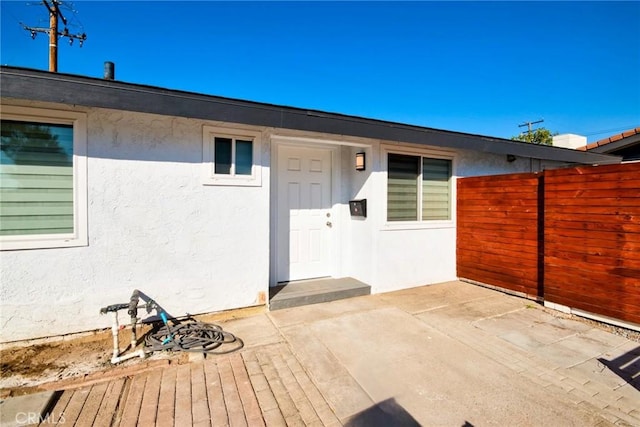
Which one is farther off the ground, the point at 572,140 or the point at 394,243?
the point at 572,140

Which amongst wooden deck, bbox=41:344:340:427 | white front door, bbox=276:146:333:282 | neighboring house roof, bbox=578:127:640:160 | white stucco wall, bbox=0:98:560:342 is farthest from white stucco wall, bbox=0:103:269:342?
neighboring house roof, bbox=578:127:640:160

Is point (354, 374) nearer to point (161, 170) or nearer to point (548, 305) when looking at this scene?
point (161, 170)

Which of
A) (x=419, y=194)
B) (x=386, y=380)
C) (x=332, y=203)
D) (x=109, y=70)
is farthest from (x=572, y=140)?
(x=109, y=70)

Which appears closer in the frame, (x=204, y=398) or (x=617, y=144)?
(x=204, y=398)

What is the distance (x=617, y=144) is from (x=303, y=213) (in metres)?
7.83

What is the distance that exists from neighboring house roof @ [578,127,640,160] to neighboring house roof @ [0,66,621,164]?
395 cm

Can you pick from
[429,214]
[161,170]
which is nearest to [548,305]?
[429,214]

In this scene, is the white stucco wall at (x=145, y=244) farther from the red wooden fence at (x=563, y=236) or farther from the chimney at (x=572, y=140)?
the chimney at (x=572, y=140)

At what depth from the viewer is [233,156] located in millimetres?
3881

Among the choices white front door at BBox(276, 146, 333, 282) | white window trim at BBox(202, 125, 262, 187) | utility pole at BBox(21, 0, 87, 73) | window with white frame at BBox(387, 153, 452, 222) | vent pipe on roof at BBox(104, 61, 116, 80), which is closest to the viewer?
white window trim at BBox(202, 125, 262, 187)

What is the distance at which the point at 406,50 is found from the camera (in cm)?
905

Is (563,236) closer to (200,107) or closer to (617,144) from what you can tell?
(617,144)

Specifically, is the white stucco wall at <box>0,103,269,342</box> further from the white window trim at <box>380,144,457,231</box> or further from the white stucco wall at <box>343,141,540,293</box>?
the white window trim at <box>380,144,457,231</box>

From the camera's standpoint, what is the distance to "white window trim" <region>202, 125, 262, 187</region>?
371cm
